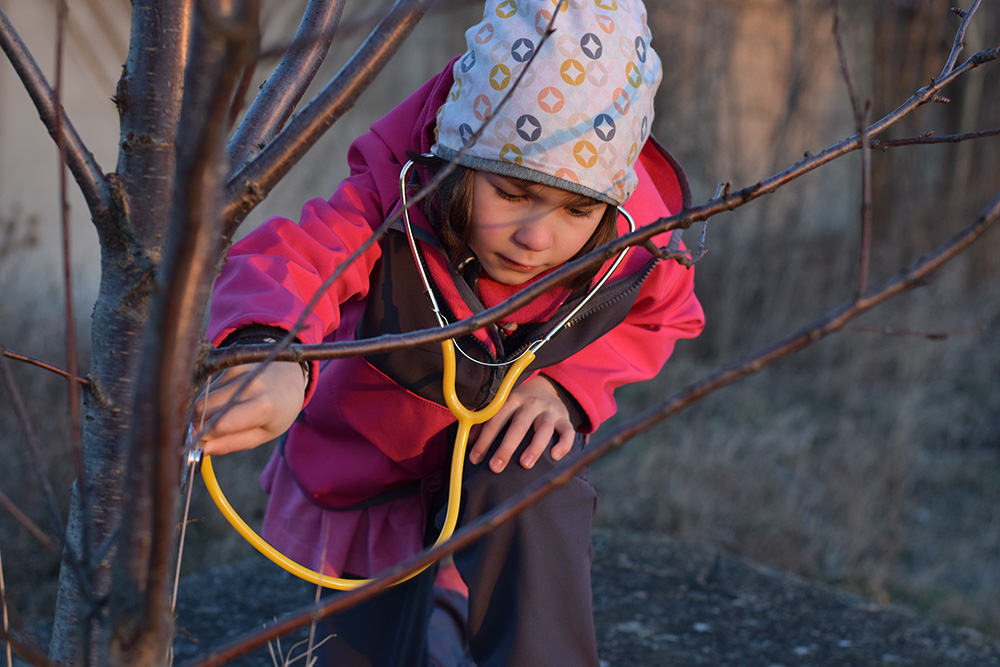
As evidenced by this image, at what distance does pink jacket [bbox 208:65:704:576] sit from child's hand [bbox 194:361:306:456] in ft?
1.17

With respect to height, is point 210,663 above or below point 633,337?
below

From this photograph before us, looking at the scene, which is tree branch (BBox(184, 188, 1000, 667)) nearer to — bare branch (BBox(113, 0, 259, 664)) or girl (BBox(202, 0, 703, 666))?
bare branch (BBox(113, 0, 259, 664))

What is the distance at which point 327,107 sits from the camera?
765 millimetres

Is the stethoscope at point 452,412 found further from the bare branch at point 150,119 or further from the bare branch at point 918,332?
the bare branch at point 918,332

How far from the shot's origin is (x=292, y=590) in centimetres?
230

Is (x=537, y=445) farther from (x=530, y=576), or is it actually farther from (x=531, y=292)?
(x=531, y=292)

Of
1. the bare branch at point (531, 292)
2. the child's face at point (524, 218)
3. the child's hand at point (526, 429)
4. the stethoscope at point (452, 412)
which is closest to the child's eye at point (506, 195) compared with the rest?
the child's face at point (524, 218)

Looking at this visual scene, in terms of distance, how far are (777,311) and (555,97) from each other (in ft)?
11.9

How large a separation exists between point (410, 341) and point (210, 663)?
0.30 m

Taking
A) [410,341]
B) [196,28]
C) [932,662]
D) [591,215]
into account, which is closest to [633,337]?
[591,215]

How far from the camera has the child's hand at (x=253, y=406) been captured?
99 centimetres

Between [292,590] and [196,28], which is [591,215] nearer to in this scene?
[196,28]

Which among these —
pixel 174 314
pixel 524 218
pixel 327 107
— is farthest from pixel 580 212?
pixel 174 314

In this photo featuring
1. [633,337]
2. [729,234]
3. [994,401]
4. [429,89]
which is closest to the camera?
[429,89]
